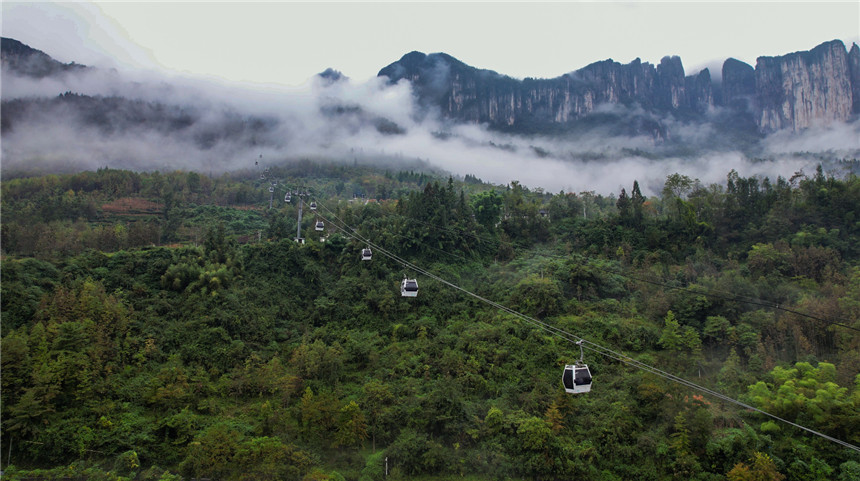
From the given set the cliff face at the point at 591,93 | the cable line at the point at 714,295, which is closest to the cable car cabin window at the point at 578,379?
the cable line at the point at 714,295

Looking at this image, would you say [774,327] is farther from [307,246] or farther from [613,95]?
[613,95]

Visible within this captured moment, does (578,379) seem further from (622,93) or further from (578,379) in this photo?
(622,93)

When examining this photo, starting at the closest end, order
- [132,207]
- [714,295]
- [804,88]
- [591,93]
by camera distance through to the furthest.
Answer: [714,295]
[132,207]
[804,88]
[591,93]

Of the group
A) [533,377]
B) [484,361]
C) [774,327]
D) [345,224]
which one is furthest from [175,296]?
[774,327]

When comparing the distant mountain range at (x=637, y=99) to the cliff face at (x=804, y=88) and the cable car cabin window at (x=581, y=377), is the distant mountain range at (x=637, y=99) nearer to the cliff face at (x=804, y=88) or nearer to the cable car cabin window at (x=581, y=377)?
the cliff face at (x=804, y=88)

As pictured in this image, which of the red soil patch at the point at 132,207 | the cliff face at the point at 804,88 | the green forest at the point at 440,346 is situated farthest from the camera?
the cliff face at the point at 804,88

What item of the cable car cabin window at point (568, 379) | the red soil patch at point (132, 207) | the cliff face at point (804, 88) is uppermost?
the cliff face at point (804, 88)

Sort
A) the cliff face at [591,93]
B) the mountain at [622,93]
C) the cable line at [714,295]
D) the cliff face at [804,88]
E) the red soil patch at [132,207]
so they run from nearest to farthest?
the cable line at [714,295] < the red soil patch at [132,207] < the cliff face at [804,88] < the mountain at [622,93] < the cliff face at [591,93]

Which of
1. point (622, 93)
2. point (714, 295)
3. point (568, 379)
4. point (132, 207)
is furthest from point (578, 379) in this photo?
point (622, 93)
